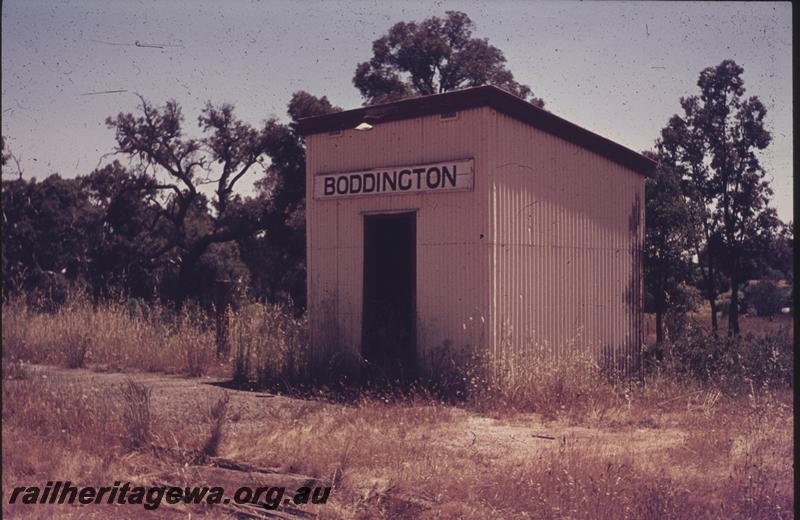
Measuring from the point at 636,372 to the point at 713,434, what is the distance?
5478 millimetres

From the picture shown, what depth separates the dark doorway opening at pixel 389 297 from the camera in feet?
35.5

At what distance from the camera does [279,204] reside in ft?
79.7

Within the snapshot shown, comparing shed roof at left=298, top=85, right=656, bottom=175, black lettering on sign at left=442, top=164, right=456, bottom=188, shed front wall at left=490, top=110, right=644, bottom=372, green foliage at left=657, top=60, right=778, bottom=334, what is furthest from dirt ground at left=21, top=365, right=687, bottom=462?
green foliage at left=657, top=60, right=778, bottom=334

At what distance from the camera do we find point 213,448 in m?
6.66

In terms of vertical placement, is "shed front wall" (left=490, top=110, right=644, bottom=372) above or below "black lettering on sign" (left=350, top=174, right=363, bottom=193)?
below

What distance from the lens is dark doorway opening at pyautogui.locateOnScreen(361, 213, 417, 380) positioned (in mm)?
10816

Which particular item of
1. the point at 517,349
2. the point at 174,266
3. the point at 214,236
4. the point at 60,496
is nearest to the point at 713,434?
the point at 517,349

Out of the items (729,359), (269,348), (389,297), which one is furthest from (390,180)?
(729,359)

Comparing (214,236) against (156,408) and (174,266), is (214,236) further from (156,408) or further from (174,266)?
(156,408)

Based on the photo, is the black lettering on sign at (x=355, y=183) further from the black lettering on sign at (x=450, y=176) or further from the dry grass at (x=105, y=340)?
the dry grass at (x=105, y=340)

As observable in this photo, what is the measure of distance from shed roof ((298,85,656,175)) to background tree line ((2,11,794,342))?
542 centimetres

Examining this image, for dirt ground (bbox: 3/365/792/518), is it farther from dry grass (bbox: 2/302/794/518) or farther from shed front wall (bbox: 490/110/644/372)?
shed front wall (bbox: 490/110/644/372)

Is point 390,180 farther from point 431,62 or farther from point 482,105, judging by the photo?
point 431,62

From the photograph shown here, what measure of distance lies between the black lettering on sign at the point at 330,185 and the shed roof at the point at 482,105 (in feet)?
2.63
